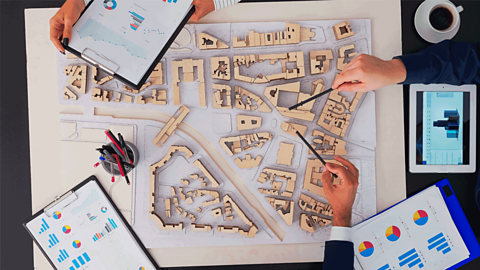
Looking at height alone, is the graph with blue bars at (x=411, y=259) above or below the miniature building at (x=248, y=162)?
below

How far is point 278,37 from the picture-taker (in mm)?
974

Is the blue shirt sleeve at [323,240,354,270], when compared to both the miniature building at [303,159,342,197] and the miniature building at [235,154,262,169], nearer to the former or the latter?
the miniature building at [303,159,342,197]

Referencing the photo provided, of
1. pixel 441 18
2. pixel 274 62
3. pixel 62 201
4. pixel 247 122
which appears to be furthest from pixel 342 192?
pixel 62 201

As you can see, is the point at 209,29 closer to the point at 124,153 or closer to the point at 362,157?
the point at 124,153

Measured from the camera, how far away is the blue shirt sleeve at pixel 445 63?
0.83 metres

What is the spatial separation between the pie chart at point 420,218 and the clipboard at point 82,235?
90 cm

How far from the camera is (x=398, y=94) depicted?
3.21ft

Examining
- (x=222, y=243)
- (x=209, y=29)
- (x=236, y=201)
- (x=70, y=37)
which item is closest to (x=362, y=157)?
(x=236, y=201)

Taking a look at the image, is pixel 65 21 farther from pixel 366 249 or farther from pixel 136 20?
pixel 366 249

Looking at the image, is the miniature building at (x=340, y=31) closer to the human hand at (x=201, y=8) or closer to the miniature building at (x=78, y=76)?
the human hand at (x=201, y=8)

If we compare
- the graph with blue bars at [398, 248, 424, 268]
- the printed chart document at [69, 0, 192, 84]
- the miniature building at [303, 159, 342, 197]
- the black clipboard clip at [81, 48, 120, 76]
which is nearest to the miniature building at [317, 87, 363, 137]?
the miniature building at [303, 159, 342, 197]

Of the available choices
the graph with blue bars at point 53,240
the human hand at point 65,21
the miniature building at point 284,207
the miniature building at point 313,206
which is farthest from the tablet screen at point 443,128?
the graph with blue bars at point 53,240

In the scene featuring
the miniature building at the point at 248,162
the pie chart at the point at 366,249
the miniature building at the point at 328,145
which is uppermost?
the miniature building at the point at 328,145

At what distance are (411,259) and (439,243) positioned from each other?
109 mm
